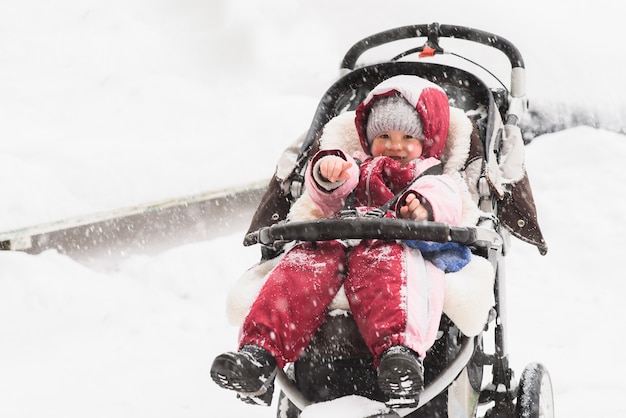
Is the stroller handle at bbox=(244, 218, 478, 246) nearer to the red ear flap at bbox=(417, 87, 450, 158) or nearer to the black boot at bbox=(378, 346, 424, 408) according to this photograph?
the black boot at bbox=(378, 346, 424, 408)

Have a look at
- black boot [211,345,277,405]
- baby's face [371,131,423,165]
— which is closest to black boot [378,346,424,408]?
black boot [211,345,277,405]

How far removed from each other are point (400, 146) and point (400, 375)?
124 centimetres

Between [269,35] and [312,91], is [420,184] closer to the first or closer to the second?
[312,91]

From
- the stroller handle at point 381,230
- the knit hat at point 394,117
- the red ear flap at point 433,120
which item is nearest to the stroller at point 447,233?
the stroller handle at point 381,230

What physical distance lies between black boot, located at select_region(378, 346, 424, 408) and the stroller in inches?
6.0

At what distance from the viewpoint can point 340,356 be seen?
2369mm

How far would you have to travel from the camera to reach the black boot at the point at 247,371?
207cm

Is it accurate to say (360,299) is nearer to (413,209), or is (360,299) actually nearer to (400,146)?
(413,209)

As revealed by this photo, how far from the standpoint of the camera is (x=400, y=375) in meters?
1.98

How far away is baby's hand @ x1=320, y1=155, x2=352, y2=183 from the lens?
8.69ft

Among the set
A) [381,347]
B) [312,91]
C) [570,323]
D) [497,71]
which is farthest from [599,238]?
[381,347]

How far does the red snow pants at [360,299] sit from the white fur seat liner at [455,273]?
0.07m

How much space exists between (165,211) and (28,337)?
139 centimetres

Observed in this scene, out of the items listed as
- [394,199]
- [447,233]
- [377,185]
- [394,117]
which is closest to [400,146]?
[394,117]
